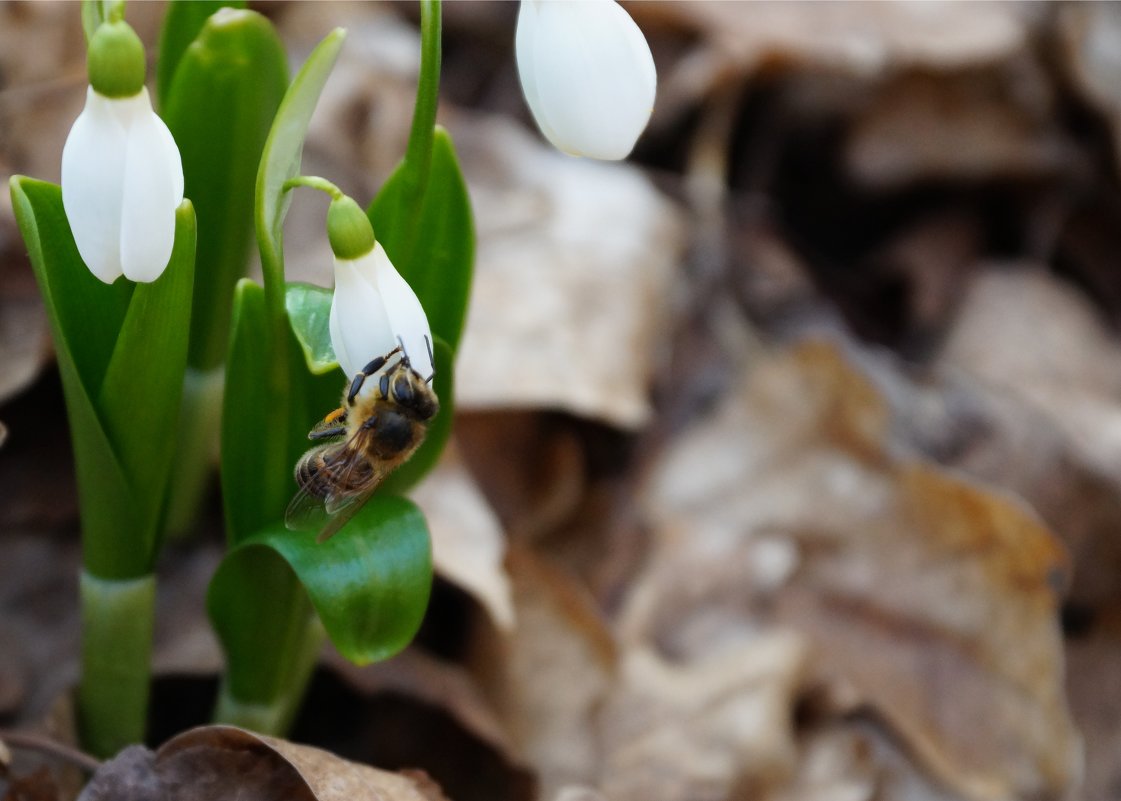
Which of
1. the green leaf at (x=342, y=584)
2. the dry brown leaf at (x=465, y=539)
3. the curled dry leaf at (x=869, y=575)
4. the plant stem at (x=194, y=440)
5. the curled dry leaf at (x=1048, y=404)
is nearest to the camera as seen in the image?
the green leaf at (x=342, y=584)

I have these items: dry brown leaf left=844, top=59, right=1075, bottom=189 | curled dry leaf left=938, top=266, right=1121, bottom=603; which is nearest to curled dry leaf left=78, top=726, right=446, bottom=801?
curled dry leaf left=938, top=266, right=1121, bottom=603

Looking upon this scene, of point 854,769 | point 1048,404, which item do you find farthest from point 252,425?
point 1048,404

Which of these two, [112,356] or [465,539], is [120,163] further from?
[465,539]

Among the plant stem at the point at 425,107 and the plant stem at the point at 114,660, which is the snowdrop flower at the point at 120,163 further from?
the plant stem at the point at 114,660

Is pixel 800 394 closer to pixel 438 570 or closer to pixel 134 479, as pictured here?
pixel 438 570

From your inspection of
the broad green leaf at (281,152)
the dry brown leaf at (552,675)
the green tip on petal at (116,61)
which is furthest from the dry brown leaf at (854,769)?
the green tip on petal at (116,61)

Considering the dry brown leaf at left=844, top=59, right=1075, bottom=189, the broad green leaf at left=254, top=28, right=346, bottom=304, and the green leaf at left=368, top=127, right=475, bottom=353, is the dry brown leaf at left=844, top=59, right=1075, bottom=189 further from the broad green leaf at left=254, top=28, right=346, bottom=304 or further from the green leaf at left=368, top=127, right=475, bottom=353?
the broad green leaf at left=254, top=28, right=346, bottom=304
